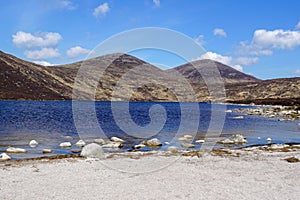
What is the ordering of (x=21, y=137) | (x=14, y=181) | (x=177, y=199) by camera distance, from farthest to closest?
(x=21, y=137) < (x=14, y=181) < (x=177, y=199)

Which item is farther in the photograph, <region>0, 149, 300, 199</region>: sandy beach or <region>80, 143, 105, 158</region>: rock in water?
<region>80, 143, 105, 158</region>: rock in water

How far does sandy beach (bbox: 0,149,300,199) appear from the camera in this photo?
16.0 metres

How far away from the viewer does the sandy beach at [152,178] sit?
52.5 ft

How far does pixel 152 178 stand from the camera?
1970 cm

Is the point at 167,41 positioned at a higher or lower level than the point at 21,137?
higher

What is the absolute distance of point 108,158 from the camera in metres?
27.1

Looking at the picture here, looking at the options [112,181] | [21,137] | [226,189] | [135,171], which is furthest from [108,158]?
[21,137]

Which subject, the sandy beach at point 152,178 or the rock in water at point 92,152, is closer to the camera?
the sandy beach at point 152,178

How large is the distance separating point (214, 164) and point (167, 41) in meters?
10.2

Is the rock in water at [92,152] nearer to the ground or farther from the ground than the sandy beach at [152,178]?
farther from the ground

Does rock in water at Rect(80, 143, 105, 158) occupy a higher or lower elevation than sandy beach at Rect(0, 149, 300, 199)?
higher

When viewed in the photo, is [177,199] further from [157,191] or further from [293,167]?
[293,167]

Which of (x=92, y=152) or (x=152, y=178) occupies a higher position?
(x=92, y=152)

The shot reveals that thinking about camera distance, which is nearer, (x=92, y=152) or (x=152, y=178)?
(x=152, y=178)
